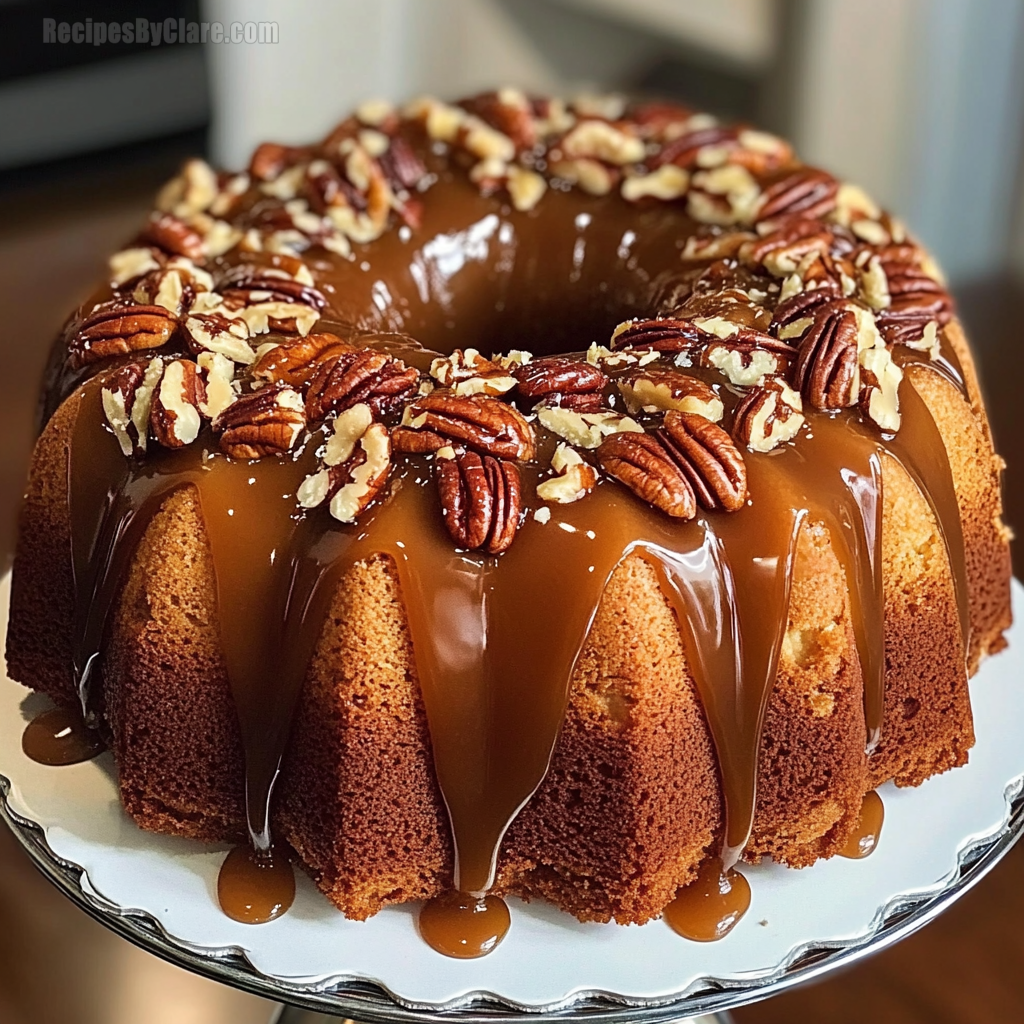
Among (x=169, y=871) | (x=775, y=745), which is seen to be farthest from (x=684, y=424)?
(x=169, y=871)

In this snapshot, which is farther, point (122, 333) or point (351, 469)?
point (122, 333)

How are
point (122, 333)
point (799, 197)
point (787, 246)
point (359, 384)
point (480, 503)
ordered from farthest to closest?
point (799, 197) → point (787, 246) → point (122, 333) → point (359, 384) → point (480, 503)

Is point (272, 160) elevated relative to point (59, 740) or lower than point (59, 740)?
elevated

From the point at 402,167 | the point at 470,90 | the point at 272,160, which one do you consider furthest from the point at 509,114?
the point at 470,90

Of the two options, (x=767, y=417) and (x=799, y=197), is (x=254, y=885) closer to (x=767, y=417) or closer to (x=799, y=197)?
(x=767, y=417)

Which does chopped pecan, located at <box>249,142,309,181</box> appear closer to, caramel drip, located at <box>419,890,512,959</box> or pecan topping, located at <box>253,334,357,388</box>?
pecan topping, located at <box>253,334,357,388</box>

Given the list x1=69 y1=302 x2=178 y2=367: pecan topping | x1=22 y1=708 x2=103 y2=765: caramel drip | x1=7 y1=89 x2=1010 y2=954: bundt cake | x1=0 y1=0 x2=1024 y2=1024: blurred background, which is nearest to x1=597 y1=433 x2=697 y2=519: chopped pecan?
x1=7 y1=89 x2=1010 y2=954: bundt cake

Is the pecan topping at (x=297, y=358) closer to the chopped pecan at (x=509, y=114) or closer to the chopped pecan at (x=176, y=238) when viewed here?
the chopped pecan at (x=176, y=238)
